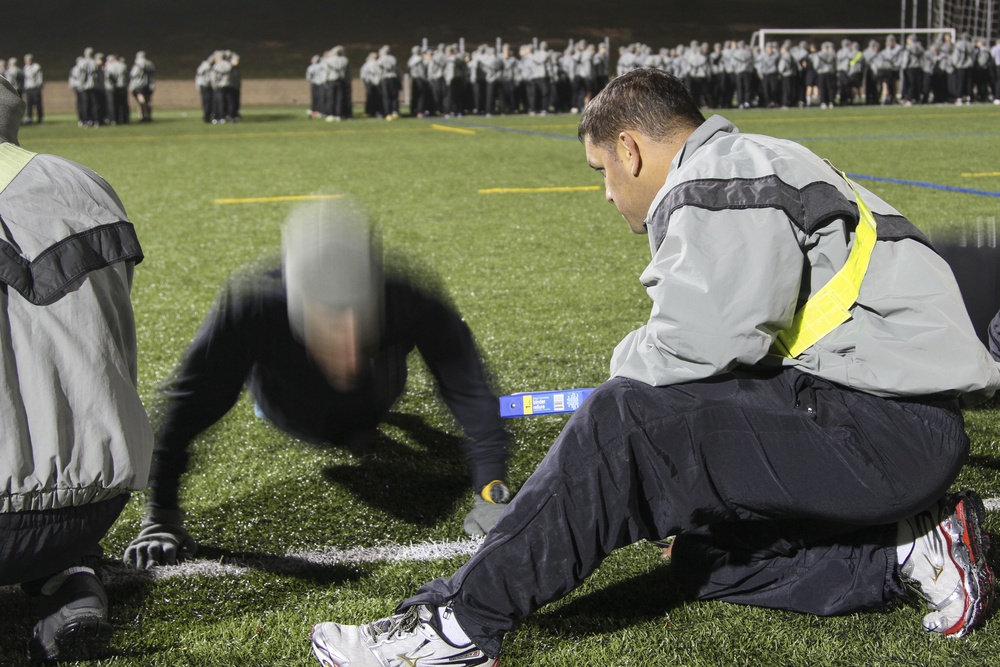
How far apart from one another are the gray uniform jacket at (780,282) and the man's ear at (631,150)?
162mm

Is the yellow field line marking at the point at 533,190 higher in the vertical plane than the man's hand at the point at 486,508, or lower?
higher

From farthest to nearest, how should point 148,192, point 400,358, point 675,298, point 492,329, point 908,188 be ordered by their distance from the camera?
point 148,192 < point 908,188 < point 492,329 < point 400,358 < point 675,298

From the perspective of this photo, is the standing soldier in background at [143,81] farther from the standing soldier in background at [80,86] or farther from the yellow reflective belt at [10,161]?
the yellow reflective belt at [10,161]

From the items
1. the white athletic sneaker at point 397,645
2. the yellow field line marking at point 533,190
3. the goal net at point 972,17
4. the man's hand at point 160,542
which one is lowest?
the man's hand at point 160,542

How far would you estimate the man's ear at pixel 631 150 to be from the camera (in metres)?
2.09

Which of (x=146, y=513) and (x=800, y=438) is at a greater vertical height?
(x=800, y=438)

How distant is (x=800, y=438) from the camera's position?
6.17 feet

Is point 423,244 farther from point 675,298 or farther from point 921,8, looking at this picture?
point 921,8

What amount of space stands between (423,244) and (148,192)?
435 cm

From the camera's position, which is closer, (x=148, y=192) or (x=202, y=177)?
(x=148, y=192)

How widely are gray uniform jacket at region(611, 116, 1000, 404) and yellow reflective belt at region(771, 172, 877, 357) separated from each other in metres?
0.01

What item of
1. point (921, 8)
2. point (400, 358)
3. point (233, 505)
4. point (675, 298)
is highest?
point (921, 8)

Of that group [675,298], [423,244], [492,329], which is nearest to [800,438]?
[675,298]

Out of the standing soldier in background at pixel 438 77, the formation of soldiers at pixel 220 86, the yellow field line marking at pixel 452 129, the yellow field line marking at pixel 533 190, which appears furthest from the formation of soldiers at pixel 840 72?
the yellow field line marking at pixel 533 190
